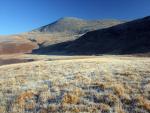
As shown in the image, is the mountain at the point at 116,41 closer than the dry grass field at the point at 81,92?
No

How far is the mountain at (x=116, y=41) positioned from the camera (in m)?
102

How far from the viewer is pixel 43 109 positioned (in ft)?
69.9

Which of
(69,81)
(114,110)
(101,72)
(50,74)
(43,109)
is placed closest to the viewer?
(114,110)

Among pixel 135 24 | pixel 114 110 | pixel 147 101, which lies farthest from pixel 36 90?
pixel 135 24

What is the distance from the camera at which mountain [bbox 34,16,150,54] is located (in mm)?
101562

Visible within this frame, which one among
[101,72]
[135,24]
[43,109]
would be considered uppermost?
[135,24]

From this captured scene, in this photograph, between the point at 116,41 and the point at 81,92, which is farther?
the point at 116,41

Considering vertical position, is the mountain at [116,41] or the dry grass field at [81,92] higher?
the mountain at [116,41]

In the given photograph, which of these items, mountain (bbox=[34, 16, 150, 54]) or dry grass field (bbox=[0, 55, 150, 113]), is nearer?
dry grass field (bbox=[0, 55, 150, 113])

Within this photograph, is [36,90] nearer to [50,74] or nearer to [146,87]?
[50,74]

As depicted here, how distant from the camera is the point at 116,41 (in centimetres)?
11825

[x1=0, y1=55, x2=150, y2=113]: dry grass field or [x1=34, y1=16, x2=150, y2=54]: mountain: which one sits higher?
[x1=34, y1=16, x2=150, y2=54]: mountain

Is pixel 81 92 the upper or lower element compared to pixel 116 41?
lower

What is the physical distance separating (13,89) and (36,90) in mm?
2465
